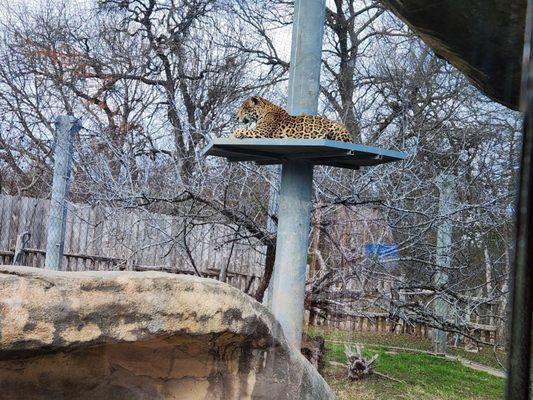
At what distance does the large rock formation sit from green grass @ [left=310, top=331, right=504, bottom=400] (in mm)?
661

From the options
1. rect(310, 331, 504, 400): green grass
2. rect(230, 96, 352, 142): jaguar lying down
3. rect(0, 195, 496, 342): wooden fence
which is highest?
rect(230, 96, 352, 142): jaguar lying down

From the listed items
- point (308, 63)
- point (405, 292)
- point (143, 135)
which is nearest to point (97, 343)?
point (308, 63)

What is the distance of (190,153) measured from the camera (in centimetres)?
357

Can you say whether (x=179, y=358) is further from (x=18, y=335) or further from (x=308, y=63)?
(x=308, y=63)

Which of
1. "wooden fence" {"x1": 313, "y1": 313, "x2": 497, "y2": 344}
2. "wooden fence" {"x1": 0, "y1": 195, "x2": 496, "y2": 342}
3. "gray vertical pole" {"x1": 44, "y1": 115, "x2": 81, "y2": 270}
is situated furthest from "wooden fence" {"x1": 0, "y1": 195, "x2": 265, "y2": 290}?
"wooden fence" {"x1": 313, "y1": 313, "x2": 497, "y2": 344}

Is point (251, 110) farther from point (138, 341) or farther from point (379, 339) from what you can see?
point (379, 339)

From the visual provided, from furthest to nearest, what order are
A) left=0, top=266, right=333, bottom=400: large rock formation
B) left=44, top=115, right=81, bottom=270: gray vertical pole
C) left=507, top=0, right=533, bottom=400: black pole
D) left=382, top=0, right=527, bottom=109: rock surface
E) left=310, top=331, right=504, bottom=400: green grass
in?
left=44, top=115, right=81, bottom=270: gray vertical pole < left=310, top=331, right=504, bottom=400: green grass < left=0, top=266, right=333, bottom=400: large rock formation < left=382, top=0, right=527, bottom=109: rock surface < left=507, top=0, right=533, bottom=400: black pole

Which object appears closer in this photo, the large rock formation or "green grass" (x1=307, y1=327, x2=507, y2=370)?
the large rock formation

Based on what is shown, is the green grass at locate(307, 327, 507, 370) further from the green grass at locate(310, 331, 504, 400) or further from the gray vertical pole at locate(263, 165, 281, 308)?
the gray vertical pole at locate(263, 165, 281, 308)

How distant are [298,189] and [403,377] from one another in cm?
115

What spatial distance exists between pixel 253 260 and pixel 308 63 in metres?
1.31

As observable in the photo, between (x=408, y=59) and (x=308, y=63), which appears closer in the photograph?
(x=308, y=63)

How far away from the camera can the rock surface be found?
A: 1124 mm

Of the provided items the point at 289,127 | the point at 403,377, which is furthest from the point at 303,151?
the point at 403,377
